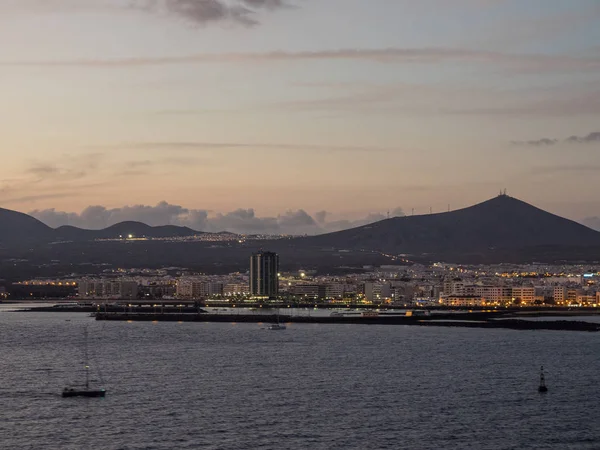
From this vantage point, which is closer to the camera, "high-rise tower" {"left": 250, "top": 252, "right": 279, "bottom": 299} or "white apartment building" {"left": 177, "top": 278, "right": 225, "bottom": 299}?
"high-rise tower" {"left": 250, "top": 252, "right": 279, "bottom": 299}

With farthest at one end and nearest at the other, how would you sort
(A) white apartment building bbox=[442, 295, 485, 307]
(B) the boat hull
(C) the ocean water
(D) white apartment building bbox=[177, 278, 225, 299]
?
(D) white apartment building bbox=[177, 278, 225, 299], (A) white apartment building bbox=[442, 295, 485, 307], (B) the boat hull, (C) the ocean water

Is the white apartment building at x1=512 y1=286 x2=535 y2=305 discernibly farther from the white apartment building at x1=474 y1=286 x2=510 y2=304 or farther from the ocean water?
the ocean water

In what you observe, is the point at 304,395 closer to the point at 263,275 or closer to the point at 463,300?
the point at 463,300

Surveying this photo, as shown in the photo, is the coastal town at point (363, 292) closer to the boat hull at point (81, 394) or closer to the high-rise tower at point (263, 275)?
the high-rise tower at point (263, 275)

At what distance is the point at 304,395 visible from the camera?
136 feet

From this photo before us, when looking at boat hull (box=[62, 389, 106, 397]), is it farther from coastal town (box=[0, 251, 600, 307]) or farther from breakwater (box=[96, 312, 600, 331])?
coastal town (box=[0, 251, 600, 307])

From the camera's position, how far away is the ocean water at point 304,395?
32812 mm

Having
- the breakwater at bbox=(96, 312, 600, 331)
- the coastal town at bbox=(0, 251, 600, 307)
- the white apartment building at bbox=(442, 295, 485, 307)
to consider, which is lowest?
the breakwater at bbox=(96, 312, 600, 331)

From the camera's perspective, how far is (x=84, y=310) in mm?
135375

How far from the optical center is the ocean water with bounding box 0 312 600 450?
3281cm

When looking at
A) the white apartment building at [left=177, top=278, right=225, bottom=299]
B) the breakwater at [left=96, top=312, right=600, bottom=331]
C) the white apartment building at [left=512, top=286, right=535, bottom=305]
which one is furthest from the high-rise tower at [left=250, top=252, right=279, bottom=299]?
the breakwater at [left=96, top=312, right=600, bottom=331]

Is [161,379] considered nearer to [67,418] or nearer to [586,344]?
[67,418]

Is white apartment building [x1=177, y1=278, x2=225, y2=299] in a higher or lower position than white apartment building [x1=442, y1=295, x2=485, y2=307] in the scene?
higher

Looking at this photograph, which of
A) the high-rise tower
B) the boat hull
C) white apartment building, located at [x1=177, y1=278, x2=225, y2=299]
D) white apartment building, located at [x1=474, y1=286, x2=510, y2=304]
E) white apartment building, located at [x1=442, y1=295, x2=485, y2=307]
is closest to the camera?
the boat hull
